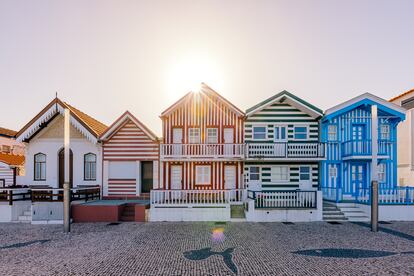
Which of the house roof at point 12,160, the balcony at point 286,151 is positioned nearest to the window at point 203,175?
the balcony at point 286,151

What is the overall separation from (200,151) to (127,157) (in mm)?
5608

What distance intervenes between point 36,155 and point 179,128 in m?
11.0

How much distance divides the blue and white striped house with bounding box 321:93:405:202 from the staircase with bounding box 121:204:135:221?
13.4 m

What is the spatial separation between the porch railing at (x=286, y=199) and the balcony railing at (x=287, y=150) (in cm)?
297

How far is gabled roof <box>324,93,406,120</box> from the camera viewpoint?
59.7 feet

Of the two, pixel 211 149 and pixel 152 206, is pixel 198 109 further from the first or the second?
pixel 152 206

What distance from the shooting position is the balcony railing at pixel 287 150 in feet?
56.4

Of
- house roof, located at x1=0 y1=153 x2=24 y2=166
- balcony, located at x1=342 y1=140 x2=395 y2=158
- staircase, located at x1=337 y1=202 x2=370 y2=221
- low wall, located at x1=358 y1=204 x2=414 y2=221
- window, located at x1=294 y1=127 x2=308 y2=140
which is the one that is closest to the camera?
staircase, located at x1=337 y1=202 x2=370 y2=221

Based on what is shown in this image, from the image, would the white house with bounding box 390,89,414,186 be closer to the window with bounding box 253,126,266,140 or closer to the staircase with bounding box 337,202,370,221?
the staircase with bounding box 337,202,370,221

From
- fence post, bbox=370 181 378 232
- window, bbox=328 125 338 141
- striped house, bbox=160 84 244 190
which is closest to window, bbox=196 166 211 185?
striped house, bbox=160 84 244 190

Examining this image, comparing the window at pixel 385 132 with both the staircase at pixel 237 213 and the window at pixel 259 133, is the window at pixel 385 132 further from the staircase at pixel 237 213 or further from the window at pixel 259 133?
the staircase at pixel 237 213

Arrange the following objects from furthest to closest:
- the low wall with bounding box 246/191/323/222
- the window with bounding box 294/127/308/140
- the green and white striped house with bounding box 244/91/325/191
Result: 1. the window with bounding box 294/127/308/140
2. the green and white striped house with bounding box 244/91/325/191
3. the low wall with bounding box 246/191/323/222

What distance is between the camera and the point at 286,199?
1505cm

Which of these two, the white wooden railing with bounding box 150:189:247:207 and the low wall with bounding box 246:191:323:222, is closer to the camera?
the low wall with bounding box 246:191:323:222
